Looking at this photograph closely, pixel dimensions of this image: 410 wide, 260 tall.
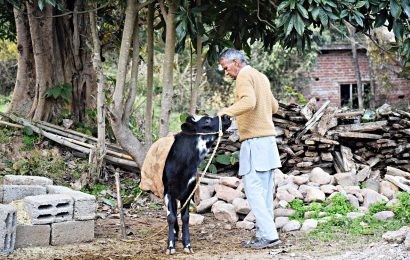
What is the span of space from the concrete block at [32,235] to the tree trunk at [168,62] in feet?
9.04

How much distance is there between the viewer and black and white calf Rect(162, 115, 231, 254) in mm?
5855

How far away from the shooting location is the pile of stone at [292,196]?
23.2 ft

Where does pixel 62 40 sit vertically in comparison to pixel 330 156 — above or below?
above

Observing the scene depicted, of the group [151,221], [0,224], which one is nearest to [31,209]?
[0,224]

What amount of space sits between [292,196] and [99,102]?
10.1ft

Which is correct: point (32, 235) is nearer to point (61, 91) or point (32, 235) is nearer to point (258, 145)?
point (258, 145)

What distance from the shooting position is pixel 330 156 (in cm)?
948

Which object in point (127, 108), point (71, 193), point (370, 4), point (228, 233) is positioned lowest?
point (228, 233)

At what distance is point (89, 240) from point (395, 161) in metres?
5.68

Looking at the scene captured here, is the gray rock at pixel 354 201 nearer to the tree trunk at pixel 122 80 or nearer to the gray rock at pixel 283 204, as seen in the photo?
the gray rock at pixel 283 204

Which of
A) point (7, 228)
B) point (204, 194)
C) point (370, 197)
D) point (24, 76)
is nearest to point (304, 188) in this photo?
point (370, 197)

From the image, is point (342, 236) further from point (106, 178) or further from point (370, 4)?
point (106, 178)

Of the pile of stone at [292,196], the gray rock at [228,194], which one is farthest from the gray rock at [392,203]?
the gray rock at [228,194]

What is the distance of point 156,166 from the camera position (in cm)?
609
